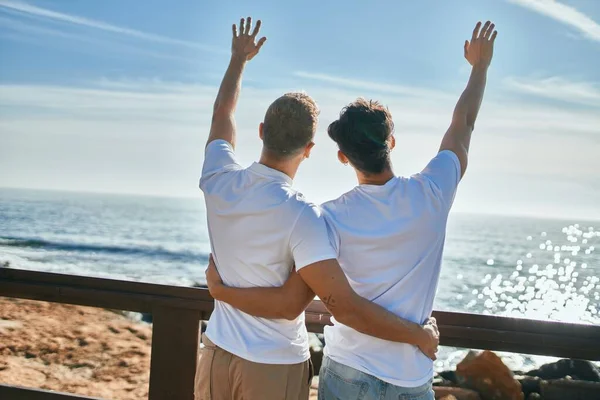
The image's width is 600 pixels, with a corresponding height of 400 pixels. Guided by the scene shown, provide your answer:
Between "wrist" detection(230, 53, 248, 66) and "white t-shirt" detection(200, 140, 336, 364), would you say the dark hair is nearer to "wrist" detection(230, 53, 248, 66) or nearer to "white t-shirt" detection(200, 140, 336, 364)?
"white t-shirt" detection(200, 140, 336, 364)

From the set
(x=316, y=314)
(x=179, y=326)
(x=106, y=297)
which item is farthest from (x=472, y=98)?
(x=106, y=297)

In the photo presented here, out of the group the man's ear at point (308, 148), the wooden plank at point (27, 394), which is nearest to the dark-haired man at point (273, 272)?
the man's ear at point (308, 148)

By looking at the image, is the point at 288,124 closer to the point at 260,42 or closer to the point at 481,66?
the point at 260,42

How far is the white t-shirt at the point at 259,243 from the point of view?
1.97m

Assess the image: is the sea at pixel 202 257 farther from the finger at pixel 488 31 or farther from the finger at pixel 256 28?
the finger at pixel 256 28

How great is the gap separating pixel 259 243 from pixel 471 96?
1042 mm

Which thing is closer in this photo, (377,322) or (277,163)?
(377,322)

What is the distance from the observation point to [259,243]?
2.03 m

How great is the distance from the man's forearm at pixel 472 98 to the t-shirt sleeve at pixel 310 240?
76cm

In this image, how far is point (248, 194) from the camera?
207 centimetres

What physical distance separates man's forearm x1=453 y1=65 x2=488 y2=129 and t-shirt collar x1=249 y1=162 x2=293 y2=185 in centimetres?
72

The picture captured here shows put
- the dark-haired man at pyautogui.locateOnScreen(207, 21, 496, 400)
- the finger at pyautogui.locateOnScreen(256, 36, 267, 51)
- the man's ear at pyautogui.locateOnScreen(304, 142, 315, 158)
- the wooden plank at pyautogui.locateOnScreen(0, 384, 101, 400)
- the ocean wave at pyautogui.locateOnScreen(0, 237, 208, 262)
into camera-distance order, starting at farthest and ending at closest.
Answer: the ocean wave at pyautogui.locateOnScreen(0, 237, 208, 262) → the wooden plank at pyautogui.locateOnScreen(0, 384, 101, 400) → the finger at pyautogui.locateOnScreen(256, 36, 267, 51) → the man's ear at pyautogui.locateOnScreen(304, 142, 315, 158) → the dark-haired man at pyautogui.locateOnScreen(207, 21, 496, 400)

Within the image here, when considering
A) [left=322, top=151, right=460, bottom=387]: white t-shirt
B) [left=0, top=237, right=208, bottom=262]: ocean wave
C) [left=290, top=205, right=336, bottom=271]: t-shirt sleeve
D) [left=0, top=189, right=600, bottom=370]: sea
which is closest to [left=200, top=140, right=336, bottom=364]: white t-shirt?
[left=290, top=205, right=336, bottom=271]: t-shirt sleeve

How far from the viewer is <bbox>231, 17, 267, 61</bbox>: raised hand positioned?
2.67 m
